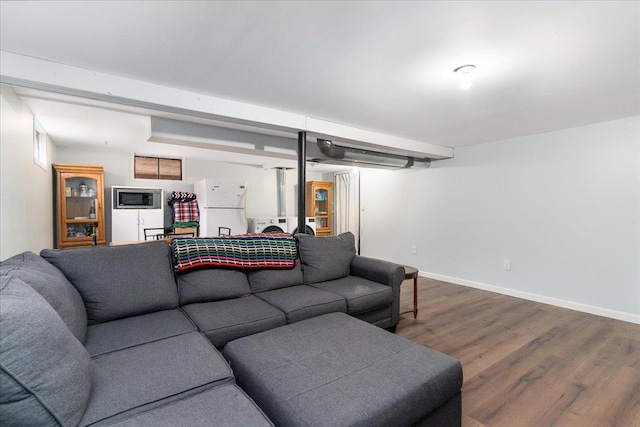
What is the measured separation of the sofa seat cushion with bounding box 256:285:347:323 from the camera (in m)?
2.03

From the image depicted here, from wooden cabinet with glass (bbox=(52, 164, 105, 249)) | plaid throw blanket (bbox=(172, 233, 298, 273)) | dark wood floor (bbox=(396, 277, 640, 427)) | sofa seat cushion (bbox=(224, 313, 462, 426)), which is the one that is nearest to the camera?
sofa seat cushion (bbox=(224, 313, 462, 426))

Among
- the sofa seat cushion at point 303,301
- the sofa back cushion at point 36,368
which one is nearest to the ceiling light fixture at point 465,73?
the sofa seat cushion at point 303,301

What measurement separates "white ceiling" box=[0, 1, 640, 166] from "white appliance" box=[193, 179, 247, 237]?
7.91 feet

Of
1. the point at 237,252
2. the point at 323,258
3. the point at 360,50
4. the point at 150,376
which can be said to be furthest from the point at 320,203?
the point at 150,376

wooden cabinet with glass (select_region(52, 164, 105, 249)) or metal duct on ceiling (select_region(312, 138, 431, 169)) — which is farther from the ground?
metal duct on ceiling (select_region(312, 138, 431, 169))

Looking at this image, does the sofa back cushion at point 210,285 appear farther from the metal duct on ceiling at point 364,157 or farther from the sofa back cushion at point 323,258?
the metal duct on ceiling at point 364,157

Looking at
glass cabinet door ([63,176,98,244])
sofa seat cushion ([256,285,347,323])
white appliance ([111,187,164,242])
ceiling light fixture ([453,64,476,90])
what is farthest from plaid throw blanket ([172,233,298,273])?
Answer: glass cabinet door ([63,176,98,244])

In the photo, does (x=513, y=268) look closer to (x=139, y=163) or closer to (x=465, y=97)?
(x=465, y=97)

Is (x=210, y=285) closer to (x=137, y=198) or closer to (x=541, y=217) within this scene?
(x=137, y=198)

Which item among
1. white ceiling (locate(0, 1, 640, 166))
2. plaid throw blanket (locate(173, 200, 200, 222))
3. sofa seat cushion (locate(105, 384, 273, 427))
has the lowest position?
sofa seat cushion (locate(105, 384, 273, 427))

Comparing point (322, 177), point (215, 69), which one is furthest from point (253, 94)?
point (322, 177)

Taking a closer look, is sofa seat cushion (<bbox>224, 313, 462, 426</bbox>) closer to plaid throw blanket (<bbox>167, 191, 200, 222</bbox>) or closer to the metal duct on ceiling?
the metal duct on ceiling

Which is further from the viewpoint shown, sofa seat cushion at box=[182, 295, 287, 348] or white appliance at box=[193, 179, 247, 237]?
white appliance at box=[193, 179, 247, 237]

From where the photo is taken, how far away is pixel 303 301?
2.14 meters
